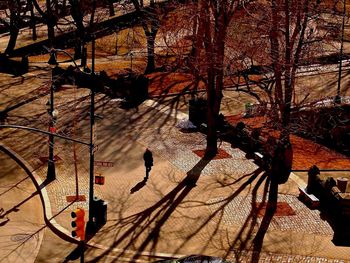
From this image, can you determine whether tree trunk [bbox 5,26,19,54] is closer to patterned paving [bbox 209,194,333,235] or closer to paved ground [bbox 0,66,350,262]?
paved ground [bbox 0,66,350,262]

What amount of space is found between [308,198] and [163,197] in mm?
5763

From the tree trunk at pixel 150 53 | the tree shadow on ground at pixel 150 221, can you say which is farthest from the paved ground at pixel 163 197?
the tree trunk at pixel 150 53

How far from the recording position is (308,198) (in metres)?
25.3

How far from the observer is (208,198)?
2581 centimetres

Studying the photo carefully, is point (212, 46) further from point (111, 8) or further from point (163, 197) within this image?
point (111, 8)

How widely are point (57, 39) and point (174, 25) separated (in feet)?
75.0

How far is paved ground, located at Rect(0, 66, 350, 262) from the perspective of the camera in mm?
21906

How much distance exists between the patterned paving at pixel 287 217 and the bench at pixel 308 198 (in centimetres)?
22

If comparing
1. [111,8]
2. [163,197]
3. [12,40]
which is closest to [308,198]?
[163,197]

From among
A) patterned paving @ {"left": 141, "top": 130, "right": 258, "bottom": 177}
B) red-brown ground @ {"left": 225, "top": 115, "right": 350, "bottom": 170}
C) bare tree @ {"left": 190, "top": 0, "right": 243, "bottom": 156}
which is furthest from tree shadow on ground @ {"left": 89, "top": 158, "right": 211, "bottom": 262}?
red-brown ground @ {"left": 225, "top": 115, "right": 350, "bottom": 170}

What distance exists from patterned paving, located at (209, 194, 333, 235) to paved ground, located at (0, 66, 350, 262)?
1.5 inches

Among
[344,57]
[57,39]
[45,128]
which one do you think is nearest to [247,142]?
[45,128]

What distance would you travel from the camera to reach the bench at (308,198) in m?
24.9

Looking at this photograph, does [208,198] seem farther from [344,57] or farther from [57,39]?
[57,39]
